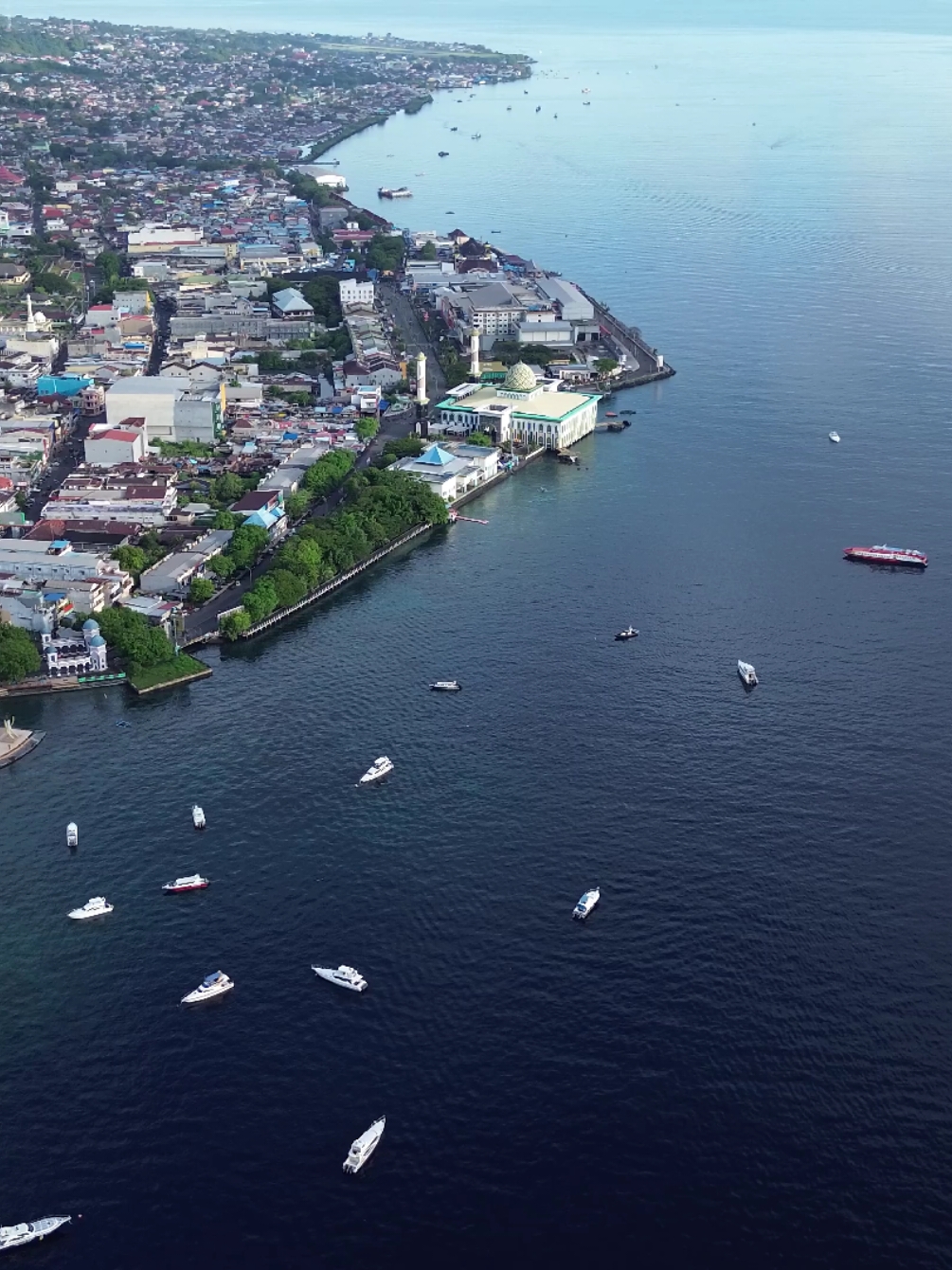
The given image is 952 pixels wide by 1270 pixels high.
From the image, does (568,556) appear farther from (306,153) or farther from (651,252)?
(306,153)

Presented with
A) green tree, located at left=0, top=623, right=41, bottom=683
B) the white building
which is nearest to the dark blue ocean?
green tree, located at left=0, top=623, right=41, bottom=683

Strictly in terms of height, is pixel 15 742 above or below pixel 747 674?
below

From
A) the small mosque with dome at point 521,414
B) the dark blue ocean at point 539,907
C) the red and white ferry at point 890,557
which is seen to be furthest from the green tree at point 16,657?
the red and white ferry at point 890,557

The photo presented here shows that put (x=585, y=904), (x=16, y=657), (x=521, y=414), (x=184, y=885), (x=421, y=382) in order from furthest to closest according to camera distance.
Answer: (x=421, y=382) → (x=521, y=414) → (x=16, y=657) → (x=184, y=885) → (x=585, y=904)

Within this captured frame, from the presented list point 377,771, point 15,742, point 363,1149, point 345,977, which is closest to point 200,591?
point 15,742

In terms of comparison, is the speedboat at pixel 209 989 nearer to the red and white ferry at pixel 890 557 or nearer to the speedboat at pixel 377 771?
the speedboat at pixel 377 771

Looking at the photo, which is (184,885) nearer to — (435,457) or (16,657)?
(16,657)

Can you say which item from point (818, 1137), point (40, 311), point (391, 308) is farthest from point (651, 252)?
point (818, 1137)
